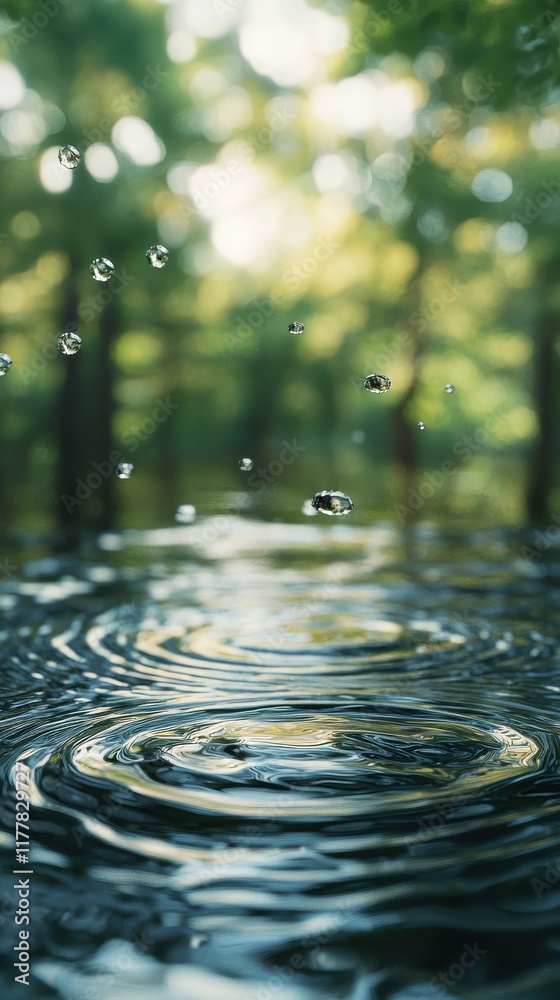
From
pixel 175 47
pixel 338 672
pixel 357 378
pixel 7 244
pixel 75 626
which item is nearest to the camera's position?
pixel 338 672

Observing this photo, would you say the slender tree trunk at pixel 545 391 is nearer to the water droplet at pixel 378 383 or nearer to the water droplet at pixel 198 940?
the water droplet at pixel 378 383

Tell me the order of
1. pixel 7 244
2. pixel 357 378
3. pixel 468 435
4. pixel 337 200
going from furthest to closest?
pixel 468 435, pixel 357 378, pixel 337 200, pixel 7 244

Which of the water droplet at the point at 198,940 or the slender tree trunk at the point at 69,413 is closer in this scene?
the water droplet at the point at 198,940

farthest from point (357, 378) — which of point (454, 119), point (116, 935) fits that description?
point (116, 935)

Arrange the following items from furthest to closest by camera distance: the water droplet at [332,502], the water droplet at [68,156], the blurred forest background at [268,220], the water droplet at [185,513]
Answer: the blurred forest background at [268,220], the water droplet at [185,513], the water droplet at [332,502], the water droplet at [68,156]

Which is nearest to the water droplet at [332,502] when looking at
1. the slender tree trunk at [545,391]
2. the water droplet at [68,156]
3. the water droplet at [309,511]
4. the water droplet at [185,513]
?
the water droplet at [68,156]

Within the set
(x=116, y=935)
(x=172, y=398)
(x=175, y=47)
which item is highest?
(x=175, y=47)

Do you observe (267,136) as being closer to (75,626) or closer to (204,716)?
(75,626)
